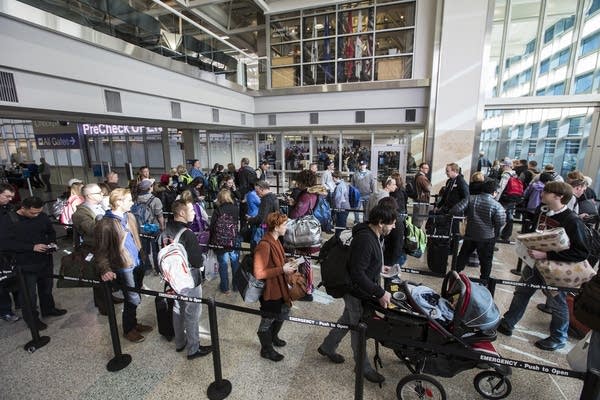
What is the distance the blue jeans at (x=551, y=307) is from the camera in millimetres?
2855

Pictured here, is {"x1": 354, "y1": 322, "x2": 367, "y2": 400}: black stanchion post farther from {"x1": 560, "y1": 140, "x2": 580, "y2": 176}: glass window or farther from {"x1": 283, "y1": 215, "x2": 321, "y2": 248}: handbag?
{"x1": 560, "y1": 140, "x2": 580, "y2": 176}: glass window

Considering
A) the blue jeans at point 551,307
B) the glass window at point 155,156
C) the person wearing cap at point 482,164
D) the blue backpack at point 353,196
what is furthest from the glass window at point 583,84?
the glass window at point 155,156

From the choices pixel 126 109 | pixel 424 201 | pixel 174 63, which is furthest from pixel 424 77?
pixel 126 109

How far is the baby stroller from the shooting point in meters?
2.12

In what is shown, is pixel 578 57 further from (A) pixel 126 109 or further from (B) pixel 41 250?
(B) pixel 41 250

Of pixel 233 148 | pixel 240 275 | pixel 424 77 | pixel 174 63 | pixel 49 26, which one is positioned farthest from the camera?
pixel 233 148

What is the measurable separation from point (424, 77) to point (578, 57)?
4.35 metres

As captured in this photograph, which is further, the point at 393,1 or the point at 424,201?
the point at 393,1

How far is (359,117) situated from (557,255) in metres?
7.83

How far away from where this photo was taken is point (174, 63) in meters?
6.97

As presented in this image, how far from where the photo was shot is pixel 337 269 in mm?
2344

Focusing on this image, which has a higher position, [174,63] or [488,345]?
[174,63]

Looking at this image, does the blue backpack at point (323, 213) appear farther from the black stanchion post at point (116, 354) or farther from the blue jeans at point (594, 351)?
the blue jeans at point (594, 351)

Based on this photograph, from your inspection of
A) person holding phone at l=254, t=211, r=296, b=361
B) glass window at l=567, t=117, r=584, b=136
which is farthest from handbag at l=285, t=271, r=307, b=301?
glass window at l=567, t=117, r=584, b=136
